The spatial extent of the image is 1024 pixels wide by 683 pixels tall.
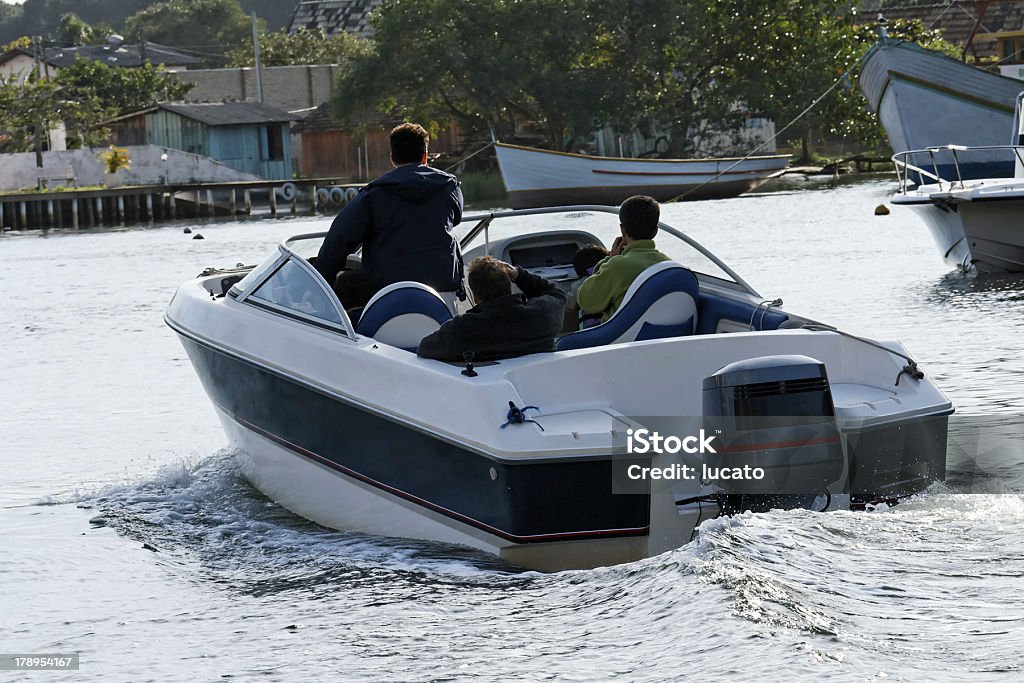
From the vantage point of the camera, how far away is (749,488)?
4.77m

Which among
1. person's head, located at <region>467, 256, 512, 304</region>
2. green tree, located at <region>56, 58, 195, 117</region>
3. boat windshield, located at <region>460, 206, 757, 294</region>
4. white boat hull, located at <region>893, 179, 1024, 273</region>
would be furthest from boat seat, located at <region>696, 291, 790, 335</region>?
green tree, located at <region>56, 58, 195, 117</region>

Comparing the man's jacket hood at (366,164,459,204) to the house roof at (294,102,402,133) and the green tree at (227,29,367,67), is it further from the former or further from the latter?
the green tree at (227,29,367,67)

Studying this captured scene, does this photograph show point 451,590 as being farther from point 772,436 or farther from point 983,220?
point 983,220

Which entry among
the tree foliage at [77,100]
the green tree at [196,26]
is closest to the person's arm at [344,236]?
the tree foliage at [77,100]

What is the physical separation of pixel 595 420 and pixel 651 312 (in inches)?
31.4

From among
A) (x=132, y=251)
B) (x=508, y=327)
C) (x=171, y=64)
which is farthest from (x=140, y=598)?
(x=171, y=64)

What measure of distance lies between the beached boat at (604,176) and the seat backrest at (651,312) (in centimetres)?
3702

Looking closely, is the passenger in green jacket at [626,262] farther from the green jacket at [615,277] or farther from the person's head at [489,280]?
the person's head at [489,280]

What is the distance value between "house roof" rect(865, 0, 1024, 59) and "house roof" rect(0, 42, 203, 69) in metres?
40.1

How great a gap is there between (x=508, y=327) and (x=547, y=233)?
93.5 inches

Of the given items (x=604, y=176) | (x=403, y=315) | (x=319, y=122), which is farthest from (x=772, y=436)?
(x=319, y=122)

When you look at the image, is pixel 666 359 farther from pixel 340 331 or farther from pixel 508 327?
pixel 340 331

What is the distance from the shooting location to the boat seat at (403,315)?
589 cm

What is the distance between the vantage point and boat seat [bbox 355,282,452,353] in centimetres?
589
